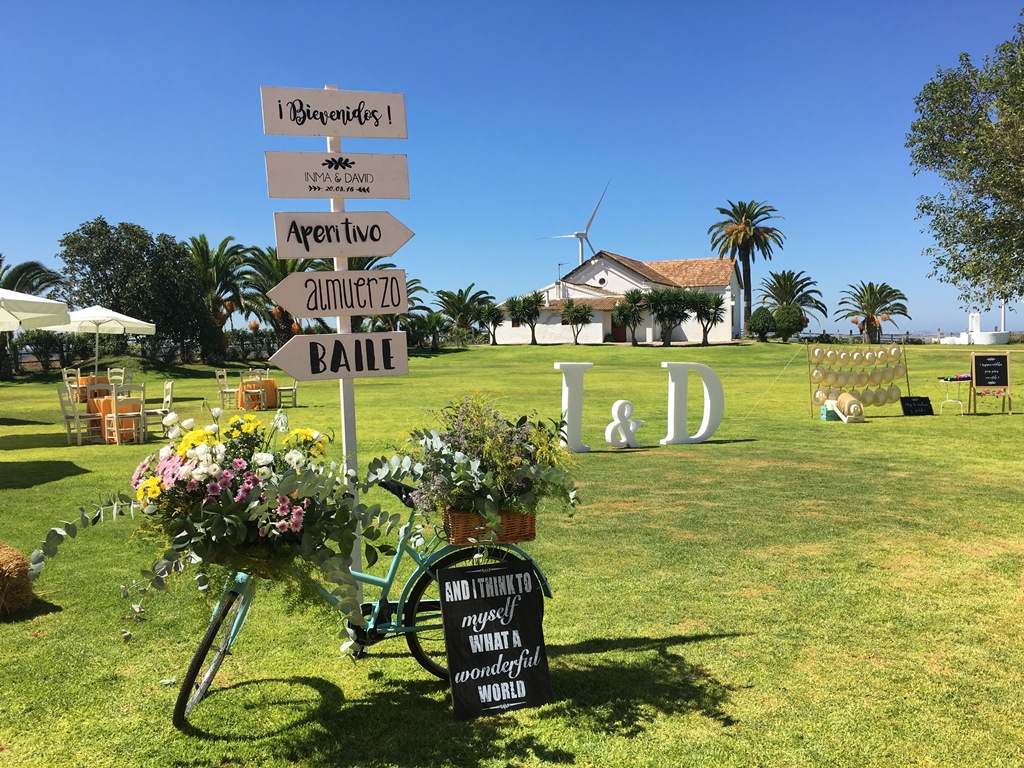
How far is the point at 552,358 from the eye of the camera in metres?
49.7

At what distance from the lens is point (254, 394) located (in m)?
20.2

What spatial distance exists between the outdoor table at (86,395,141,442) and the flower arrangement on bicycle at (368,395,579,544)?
12.5m

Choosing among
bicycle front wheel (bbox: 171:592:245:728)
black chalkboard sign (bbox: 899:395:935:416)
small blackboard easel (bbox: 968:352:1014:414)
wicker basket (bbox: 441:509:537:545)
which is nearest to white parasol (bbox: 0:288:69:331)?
bicycle front wheel (bbox: 171:592:245:728)

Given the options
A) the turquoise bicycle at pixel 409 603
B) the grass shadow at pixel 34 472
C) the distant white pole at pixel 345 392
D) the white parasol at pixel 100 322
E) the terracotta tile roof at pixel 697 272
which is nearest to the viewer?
the turquoise bicycle at pixel 409 603

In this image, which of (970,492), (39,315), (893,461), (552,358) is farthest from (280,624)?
(552,358)

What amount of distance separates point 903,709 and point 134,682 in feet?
13.3

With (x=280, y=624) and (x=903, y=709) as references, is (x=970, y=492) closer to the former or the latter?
(x=903, y=709)

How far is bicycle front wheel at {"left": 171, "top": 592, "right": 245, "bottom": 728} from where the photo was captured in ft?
11.0

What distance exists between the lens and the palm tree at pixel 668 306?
5869 centimetres


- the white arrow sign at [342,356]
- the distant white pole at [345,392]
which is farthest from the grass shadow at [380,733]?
the white arrow sign at [342,356]

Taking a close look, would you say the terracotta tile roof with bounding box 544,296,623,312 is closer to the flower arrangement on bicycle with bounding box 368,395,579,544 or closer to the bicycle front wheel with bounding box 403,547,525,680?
the bicycle front wheel with bounding box 403,547,525,680

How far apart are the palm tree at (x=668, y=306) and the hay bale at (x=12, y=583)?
56135 millimetres

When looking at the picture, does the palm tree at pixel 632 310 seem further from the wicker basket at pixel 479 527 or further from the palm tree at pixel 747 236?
the wicker basket at pixel 479 527

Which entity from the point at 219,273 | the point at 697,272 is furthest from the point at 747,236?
the point at 219,273
